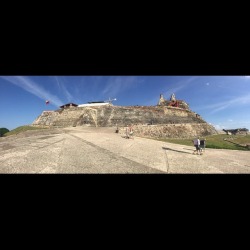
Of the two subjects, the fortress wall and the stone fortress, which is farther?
the fortress wall

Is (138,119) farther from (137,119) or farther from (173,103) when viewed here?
(173,103)

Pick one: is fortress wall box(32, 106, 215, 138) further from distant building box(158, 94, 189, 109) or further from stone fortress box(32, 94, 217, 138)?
distant building box(158, 94, 189, 109)

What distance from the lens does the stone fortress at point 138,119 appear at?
30.7 meters

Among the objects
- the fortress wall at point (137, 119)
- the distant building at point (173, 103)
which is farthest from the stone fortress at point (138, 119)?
the distant building at point (173, 103)

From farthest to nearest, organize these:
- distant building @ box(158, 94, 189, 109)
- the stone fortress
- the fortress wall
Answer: distant building @ box(158, 94, 189, 109)
the fortress wall
the stone fortress

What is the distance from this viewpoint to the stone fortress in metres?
30.7

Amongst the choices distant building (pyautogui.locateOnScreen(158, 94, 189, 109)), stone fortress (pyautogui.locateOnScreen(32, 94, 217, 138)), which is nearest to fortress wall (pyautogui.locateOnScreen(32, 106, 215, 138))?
stone fortress (pyautogui.locateOnScreen(32, 94, 217, 138))

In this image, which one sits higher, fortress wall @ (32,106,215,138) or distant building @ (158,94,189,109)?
distant building @ (158,94,189,109)

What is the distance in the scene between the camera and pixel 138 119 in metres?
33.3

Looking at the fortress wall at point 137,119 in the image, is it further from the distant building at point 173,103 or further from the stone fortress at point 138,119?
the distant building at point 173,103
